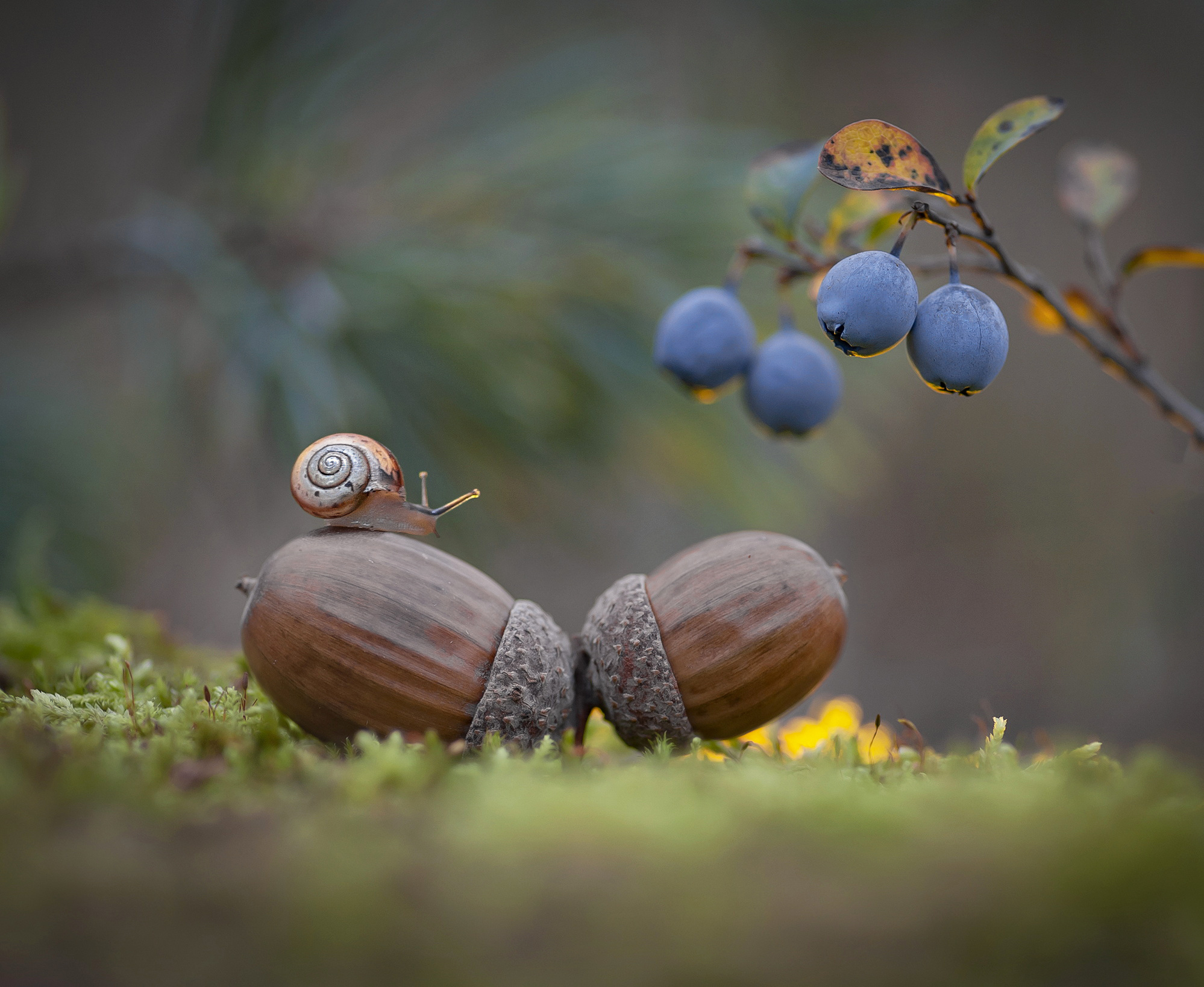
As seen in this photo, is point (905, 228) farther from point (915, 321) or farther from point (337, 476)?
point (337, 476)

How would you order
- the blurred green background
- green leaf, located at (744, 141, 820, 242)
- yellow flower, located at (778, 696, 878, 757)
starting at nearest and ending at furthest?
green leaf, located at (744, 141, 820, 242)
yellow flower, located at (778, 696, 878, 757)
the blurred green background

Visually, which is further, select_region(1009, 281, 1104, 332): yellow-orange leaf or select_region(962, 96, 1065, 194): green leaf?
select_region(1009, 281, 1104, 332): yellow-orange leaf

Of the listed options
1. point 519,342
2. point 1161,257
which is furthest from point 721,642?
point 519,342

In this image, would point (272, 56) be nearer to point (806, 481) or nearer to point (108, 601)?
point (108, 601)

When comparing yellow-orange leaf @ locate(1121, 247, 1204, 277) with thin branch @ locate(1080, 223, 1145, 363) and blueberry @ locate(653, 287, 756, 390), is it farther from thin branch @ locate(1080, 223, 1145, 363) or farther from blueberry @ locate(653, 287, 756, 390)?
blueberry @ locate(653, 287, 756, 390)

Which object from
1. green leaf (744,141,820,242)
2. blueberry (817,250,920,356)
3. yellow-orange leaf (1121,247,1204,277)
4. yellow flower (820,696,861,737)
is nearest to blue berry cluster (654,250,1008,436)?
blueberry (817,250,920,356)

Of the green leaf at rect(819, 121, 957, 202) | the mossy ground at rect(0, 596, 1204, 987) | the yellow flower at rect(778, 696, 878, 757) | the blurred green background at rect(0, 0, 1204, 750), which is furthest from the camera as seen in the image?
the blurred green background at rect(0, 0, 1204, 750)

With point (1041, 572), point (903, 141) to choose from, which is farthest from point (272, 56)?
point (1041, 572)
